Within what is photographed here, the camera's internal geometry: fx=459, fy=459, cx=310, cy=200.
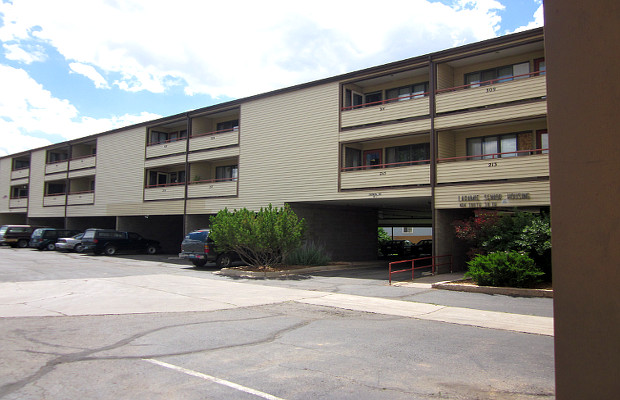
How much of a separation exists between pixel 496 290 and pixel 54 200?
127ft

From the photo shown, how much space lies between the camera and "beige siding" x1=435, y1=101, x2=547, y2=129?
1669 centimetres

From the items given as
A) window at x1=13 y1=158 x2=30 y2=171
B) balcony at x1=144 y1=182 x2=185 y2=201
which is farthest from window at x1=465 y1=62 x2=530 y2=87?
window at x1=13 y1=158 x2=30 y2=171

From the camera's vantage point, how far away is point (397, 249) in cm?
3738

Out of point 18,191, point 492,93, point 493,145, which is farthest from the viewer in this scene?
point 18,191

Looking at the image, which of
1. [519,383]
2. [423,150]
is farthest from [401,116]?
[519,383]

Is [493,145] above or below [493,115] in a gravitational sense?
below

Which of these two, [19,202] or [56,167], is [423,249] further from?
[19,202]

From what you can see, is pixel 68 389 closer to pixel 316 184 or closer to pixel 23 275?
pixel 23 275

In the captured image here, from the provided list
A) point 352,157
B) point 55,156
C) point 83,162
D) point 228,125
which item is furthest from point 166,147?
point 55,156

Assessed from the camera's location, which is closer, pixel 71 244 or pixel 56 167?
pixel 71 244

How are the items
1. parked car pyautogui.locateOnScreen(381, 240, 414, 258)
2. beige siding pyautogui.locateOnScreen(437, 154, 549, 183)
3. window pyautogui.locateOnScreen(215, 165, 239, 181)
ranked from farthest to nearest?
1. parked car pyautogui.locateOnScreen(381, 240, 414, 258)
2. window pyautogui.locateOnScreen(215, 165, 239, 181)
3. beige siding pyautogui.locateOnScreen(437, 154, 549, 183)

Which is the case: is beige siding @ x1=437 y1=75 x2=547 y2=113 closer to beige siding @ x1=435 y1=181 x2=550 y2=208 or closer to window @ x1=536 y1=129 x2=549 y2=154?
window @ x1=536 y1=129 x2=549 y2=154

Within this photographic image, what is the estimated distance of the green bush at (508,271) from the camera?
13.4m

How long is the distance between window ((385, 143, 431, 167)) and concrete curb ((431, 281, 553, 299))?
771cm
